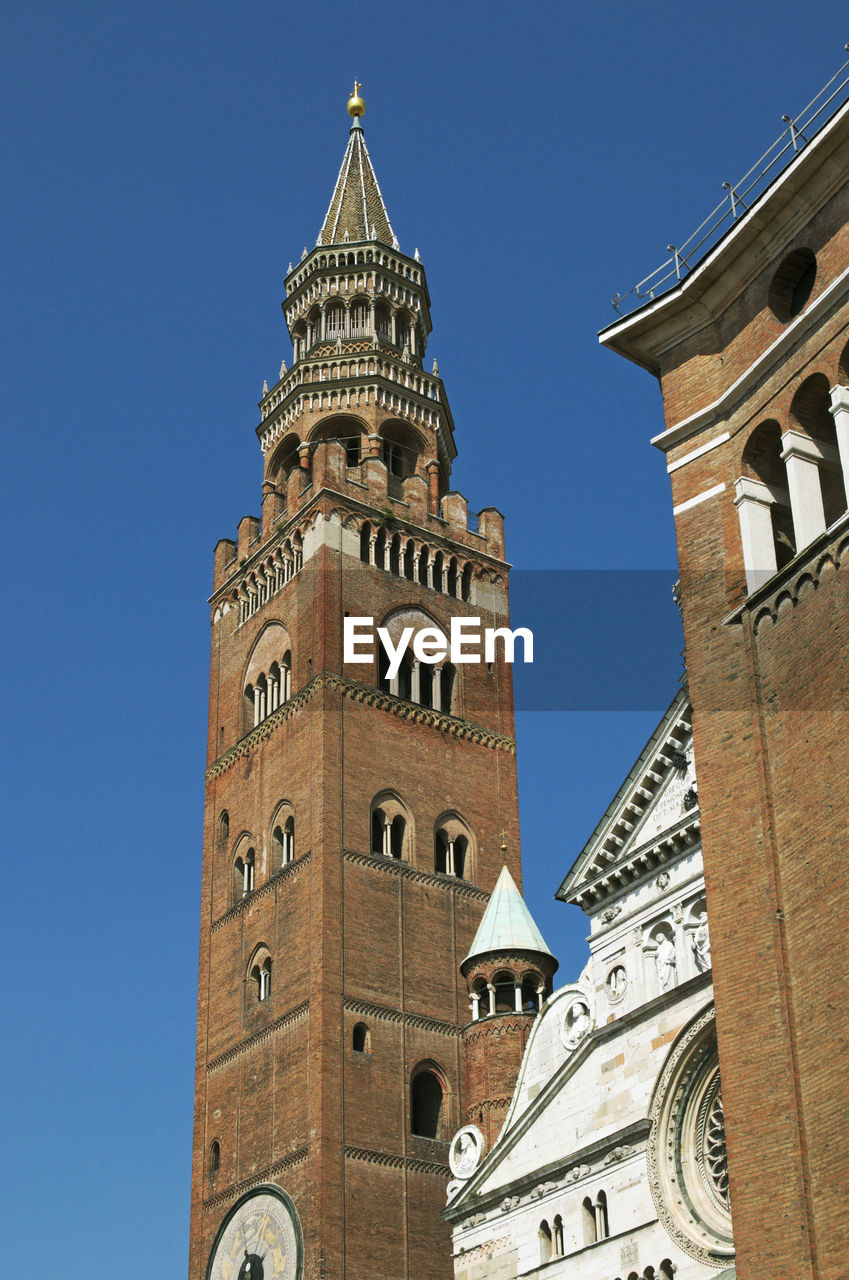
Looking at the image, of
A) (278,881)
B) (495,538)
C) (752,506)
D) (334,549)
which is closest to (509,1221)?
(278,881)

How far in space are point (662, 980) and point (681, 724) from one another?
4.04m

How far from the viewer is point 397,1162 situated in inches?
1476

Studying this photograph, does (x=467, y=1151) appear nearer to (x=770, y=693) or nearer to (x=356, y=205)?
(x=770, y=693)

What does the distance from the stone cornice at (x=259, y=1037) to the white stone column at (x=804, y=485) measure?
82.7ft

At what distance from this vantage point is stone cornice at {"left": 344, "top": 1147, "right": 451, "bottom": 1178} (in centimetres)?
3694

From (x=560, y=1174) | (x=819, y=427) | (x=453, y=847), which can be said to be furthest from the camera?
(x=453, y=847)

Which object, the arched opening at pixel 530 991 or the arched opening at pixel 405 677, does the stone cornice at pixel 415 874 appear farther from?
the arched opening at pixel 530 991

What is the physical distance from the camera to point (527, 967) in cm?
3500

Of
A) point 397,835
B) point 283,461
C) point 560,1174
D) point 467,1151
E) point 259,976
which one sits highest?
point 283,461

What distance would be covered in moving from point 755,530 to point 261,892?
2764 centimetres

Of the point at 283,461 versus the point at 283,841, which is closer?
the point at 283,841

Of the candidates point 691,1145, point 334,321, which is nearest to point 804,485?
point 691,1145

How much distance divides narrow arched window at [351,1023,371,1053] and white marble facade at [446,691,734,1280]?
7601mm

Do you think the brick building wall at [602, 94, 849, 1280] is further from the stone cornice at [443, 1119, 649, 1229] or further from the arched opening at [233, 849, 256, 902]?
the arched opening at [233, 849, 256, 902]
